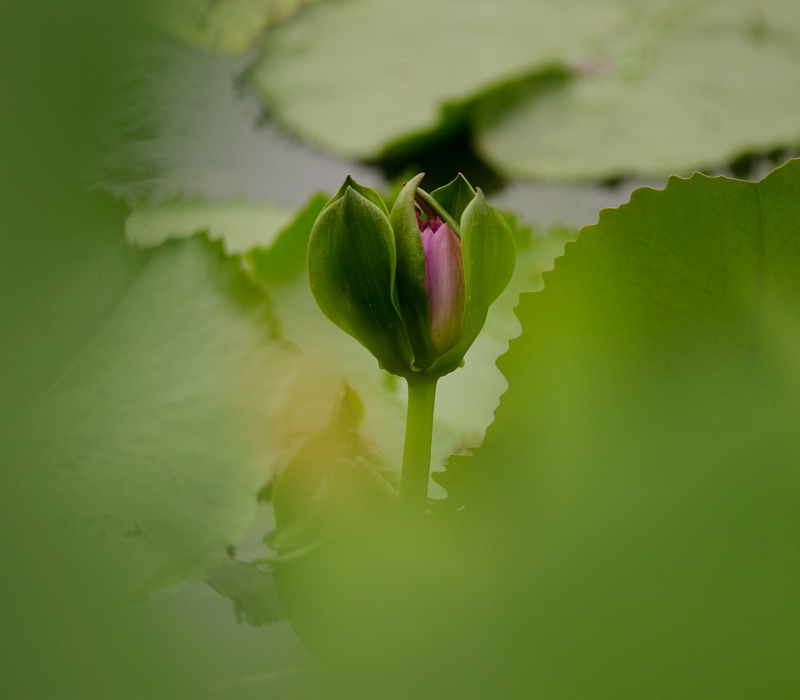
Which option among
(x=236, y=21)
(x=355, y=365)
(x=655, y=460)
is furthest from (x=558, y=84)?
(x=655, y=460)

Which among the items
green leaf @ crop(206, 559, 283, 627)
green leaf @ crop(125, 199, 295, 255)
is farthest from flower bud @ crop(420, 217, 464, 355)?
green leaf @ crop(125, 199, 295, 255)

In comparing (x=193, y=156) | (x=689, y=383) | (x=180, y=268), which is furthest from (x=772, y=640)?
(x=193, y=156)

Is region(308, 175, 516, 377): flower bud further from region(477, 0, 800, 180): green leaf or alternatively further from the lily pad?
region(477, 0, 800, 180): green leaf

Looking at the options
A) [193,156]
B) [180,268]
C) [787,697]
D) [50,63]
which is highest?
[193,156]

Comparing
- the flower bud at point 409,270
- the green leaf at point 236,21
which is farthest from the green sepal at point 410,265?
the green leaf at point 236,21

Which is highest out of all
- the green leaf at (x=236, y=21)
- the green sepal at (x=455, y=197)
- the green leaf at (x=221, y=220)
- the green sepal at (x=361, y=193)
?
the green leaf at (x=236, y=21)

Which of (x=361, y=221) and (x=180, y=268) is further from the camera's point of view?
(x=180, y=268)

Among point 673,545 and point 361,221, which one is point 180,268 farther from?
point 673,545

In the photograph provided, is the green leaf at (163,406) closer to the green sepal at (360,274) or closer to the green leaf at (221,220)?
the green sepal at (360,274)
